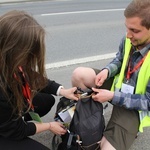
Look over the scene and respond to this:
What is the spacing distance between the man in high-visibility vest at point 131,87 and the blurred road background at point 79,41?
41 cm

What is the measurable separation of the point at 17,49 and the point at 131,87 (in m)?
1.00

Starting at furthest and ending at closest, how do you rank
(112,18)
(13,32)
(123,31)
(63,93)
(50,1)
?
(50,1)
(112,18)
(123,31)
(63,93)
(13,32)

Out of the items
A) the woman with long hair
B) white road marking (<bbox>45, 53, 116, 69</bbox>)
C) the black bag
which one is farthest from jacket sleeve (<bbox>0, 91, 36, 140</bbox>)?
white road marking (<bbox>45, 53, 116, 69</bbox>)

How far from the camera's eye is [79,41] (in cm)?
564

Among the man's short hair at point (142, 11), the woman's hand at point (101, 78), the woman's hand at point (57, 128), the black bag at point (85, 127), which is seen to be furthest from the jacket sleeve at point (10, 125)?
the man's short hair at point (142, 11)

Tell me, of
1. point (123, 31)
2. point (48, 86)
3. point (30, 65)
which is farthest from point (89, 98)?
point (123, 31)

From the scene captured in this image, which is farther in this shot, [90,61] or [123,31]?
[123,31]

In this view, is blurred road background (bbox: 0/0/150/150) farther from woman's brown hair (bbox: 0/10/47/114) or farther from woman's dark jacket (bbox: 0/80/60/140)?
woman's dark jacket (bbox: 0/80/60/140)

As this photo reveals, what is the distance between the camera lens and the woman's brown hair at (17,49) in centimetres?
169

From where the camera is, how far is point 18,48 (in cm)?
171

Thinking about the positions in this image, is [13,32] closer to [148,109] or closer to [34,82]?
[34,82]

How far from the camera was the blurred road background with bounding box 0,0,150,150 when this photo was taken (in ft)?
12.5

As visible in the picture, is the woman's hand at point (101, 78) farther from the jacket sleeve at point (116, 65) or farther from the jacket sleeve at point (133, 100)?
the jacket sleeve at point (133, 100)

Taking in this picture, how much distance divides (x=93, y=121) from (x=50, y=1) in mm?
10792
